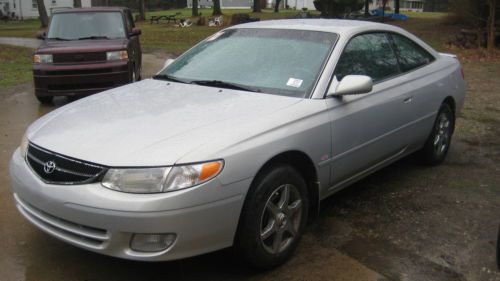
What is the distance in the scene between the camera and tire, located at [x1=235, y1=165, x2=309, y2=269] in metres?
3.17

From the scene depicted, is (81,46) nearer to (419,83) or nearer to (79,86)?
(79,86)

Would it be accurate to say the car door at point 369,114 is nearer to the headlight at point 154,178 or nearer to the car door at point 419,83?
the car door at point 419,83

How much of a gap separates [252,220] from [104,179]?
90cm

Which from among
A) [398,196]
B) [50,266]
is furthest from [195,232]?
[398,196]

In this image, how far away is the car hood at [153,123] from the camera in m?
3.00

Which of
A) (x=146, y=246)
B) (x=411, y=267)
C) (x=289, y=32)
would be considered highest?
(x=289, y=32)

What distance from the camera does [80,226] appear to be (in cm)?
302

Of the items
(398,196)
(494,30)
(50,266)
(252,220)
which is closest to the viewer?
(252,220)

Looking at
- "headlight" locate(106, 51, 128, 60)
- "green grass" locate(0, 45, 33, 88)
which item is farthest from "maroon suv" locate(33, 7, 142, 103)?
"green grass" locate(0, 45, 33, 88)

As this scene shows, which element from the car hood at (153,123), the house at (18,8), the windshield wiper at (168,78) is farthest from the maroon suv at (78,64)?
the house at (18,8)

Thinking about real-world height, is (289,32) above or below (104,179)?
above

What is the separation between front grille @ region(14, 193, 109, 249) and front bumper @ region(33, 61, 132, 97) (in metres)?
5.66

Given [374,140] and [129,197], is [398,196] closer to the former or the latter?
[374,140]

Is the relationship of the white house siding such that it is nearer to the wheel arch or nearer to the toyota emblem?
the wheel arch
